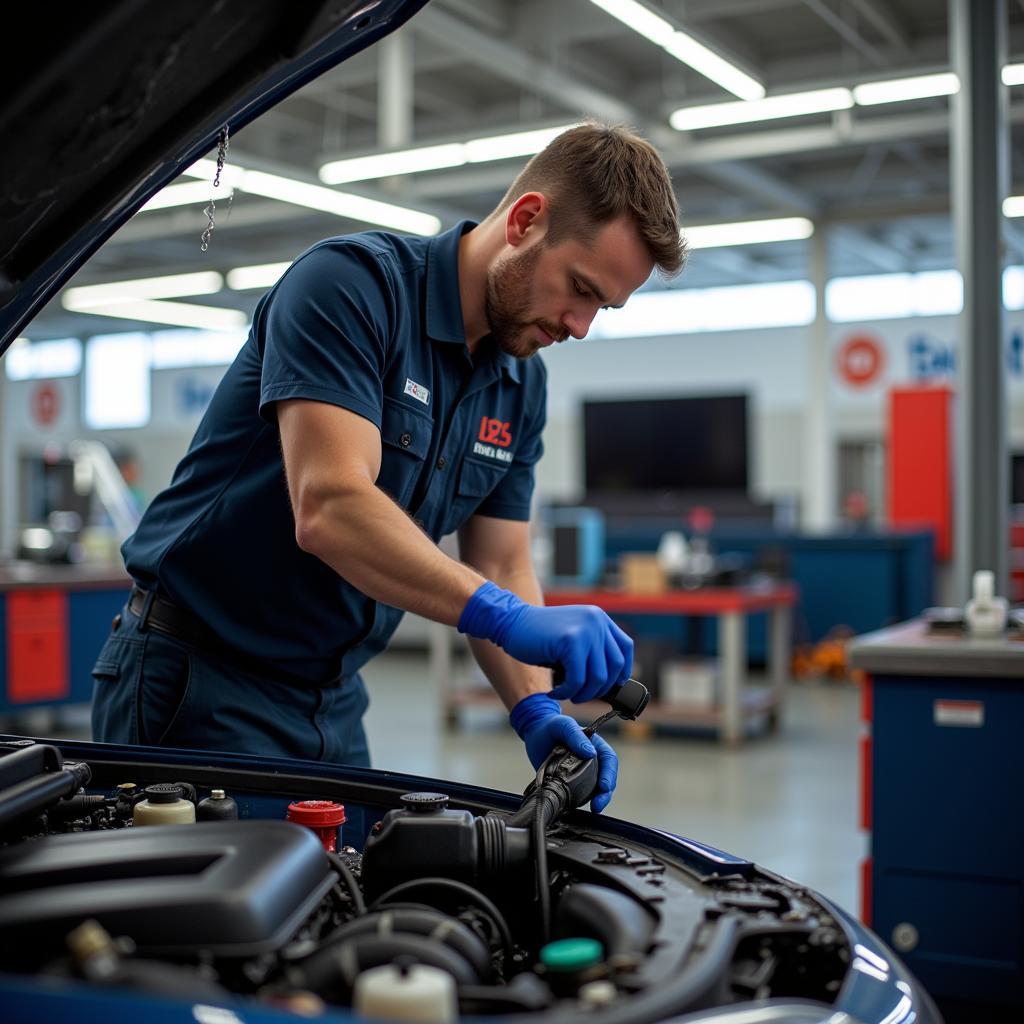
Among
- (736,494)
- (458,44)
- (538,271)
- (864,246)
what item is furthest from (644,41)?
(538,271)

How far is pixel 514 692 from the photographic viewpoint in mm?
1561

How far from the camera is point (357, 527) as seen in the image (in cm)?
126

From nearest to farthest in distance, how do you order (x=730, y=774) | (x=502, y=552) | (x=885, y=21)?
(x=502, y=552) → (x=730, y=774) → (x=885, y=21)

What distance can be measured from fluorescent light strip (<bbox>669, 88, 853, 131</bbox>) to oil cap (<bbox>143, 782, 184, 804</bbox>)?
537 cm

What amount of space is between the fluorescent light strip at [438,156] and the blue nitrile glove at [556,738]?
4815 mm

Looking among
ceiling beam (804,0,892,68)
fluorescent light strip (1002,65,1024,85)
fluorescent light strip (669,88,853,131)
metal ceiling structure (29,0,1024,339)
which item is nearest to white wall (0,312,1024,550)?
metal ceiling structure (29,0,1024,339)

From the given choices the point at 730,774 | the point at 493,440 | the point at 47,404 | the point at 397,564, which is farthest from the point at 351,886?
the point at 47,404

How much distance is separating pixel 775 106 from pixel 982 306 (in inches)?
128

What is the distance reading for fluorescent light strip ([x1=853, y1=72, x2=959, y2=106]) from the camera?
564 centimetres

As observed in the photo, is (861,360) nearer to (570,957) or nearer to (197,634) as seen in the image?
(197,634)

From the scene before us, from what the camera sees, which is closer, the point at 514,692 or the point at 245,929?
the point at 245,929

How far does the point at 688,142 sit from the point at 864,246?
5.04 metres

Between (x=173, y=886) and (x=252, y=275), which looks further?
(x=252, y=275)

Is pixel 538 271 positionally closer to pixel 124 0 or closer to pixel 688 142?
pixel 124 0
